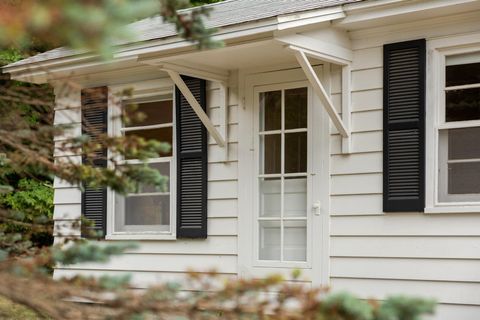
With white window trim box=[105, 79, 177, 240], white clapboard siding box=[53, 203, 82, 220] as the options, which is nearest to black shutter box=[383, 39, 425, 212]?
white window trim box=[105, 79, 177, 240]

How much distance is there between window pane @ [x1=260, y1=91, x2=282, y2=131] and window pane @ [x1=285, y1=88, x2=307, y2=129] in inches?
3.1

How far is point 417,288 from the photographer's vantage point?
18.7 ft

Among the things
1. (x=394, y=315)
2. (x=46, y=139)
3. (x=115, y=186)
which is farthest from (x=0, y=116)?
(x=394, y=315)

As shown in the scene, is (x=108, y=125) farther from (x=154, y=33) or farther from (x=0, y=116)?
(x=0, y=116)

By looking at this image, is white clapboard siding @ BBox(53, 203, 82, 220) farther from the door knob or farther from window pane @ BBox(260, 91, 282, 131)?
the door knob

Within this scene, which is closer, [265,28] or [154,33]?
[265,28]

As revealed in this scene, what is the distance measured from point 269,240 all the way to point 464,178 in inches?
71.0

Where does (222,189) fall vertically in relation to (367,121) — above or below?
below

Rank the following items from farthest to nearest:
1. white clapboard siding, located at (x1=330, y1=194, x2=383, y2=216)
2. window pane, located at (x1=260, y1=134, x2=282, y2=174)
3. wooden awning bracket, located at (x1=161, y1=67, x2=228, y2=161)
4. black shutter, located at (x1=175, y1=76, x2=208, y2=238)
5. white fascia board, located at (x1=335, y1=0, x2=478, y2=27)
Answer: black shutter, located at (x1=175, y1=76, x2=208, y2=238), wooden awning bracket, located at (x1=161, y1=67, x2=228, y2=161), window pane, located at (x1=260, y1=134, x2=282, y2=174), white clapboard siding, located at (x1=330, y1=194, x2=383, y2=216), white fascia board, located at (x1=335, y1=0, x2=478, y2=27)

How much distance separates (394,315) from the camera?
77.2 inches

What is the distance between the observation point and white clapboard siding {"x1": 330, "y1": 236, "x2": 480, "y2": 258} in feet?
17.9

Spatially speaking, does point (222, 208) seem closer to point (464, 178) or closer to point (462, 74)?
point (464, 178)

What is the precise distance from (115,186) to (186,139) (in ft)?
A: 13.6

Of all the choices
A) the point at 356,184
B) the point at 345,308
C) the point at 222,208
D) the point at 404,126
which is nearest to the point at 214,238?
the point at 222,208
